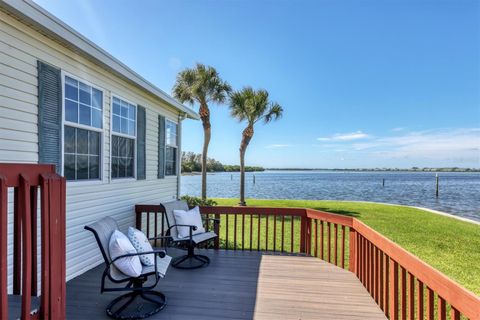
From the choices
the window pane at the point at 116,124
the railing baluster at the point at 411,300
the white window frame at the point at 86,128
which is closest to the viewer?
the railing baluster at the point at 411,300

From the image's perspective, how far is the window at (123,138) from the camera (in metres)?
4.43

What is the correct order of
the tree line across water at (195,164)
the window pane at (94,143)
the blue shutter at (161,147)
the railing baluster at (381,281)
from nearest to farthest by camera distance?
the railing baluster at (381,281), the window pane at (94,143), the blue shutter at (161,147), the tree line across water at (195,164)

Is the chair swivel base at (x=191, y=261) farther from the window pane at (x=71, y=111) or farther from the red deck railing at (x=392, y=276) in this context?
the window pane at (x=71, y=111)

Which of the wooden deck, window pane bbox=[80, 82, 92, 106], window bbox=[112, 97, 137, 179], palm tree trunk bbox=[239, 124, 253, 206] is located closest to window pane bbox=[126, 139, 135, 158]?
window bbox=[112, 97, 137, 179]

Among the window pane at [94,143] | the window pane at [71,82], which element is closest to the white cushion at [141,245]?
the window pane at [94,143]

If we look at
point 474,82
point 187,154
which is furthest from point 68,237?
point 187,154

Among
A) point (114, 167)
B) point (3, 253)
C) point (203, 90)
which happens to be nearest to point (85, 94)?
point (114, 167)

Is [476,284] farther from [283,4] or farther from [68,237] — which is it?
[283,4]

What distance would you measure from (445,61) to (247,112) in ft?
32.3

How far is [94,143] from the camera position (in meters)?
3.94

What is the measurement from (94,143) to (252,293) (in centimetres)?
295

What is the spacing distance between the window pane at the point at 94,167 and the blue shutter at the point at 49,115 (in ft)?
2.05

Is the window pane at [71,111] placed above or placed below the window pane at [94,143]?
above

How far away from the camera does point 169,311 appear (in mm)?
2691
